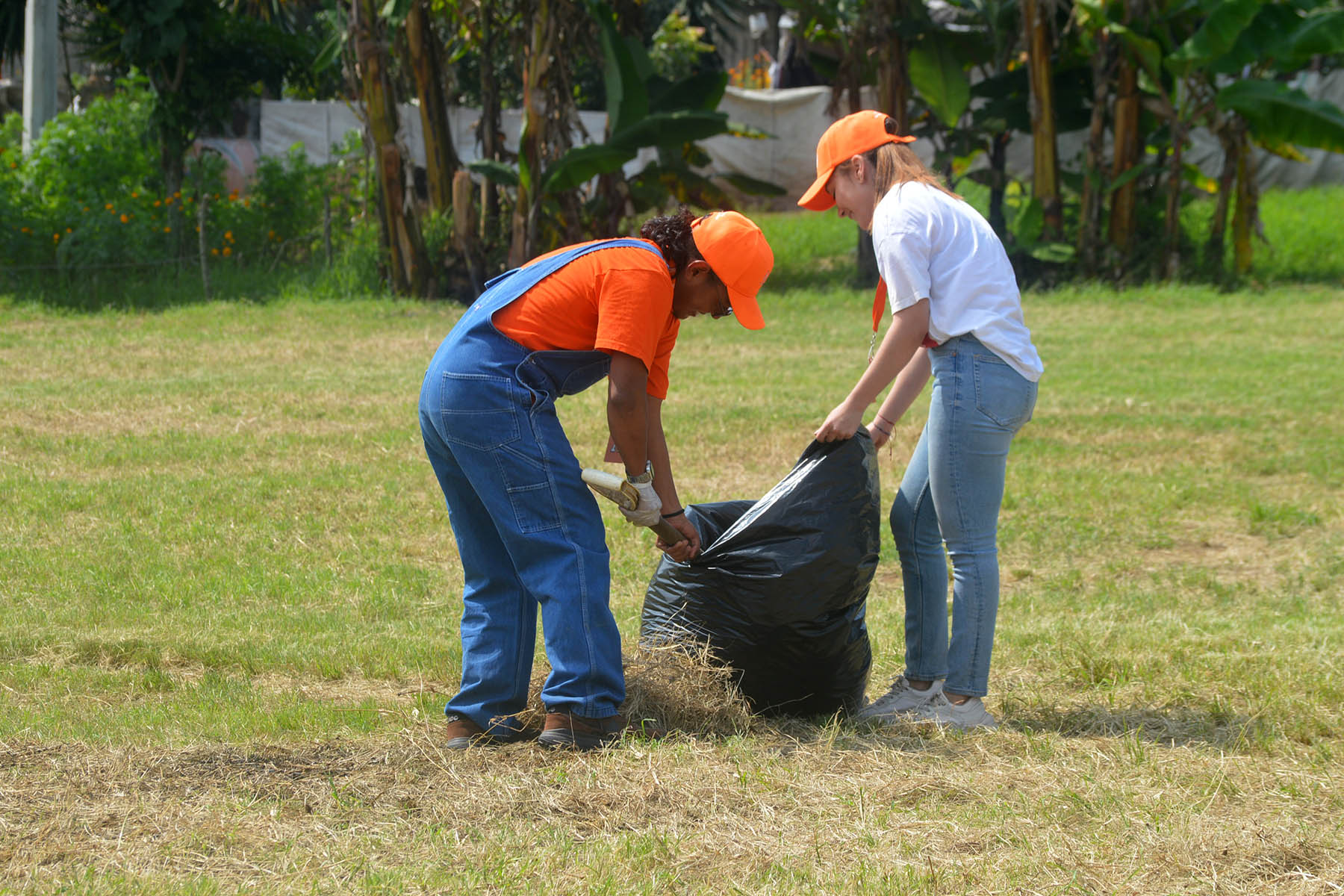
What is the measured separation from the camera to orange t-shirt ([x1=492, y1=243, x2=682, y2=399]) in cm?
330

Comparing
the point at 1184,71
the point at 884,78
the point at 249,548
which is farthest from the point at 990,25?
the point at 249,548

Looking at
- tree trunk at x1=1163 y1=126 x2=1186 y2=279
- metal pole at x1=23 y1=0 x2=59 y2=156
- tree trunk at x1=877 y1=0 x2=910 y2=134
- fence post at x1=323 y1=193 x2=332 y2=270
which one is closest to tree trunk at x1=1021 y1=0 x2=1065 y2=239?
tree trunk at x1=1163 y1=126 x2=1186 y2=279

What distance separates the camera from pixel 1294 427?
27.7 ft

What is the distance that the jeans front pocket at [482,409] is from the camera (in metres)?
3.36

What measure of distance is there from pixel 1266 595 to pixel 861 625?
7.90ft

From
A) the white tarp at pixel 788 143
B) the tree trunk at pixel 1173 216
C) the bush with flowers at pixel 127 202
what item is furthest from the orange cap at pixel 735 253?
the white tarp at pixel 788 143

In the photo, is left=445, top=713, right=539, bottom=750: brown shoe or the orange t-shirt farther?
left=445, top=713, right=539, bottom=750: brown shoe

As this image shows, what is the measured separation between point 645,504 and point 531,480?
0.34m

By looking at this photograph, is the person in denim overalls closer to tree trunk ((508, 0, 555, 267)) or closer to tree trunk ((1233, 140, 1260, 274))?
tree trunk ((508, 0, 555, 267))

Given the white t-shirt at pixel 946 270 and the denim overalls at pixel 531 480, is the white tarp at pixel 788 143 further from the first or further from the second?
the denim overalls at pixel 531 480

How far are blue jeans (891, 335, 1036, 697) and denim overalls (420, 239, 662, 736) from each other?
100 centimetres

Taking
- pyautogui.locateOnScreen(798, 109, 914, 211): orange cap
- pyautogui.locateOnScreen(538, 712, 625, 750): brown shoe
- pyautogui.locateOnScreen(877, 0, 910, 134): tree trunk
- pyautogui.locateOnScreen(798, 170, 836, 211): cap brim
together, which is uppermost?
pyautogui.locateOnScreen(877, 0, 910, 134): tree trunk

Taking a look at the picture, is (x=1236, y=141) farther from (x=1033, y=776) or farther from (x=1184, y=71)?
(x=1033, y=776)

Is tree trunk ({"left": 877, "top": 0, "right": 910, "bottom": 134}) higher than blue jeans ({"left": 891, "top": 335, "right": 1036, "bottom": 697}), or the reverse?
tree trunk ({"left": 877, "top": 0, "right": 910, "bottom": 134})
